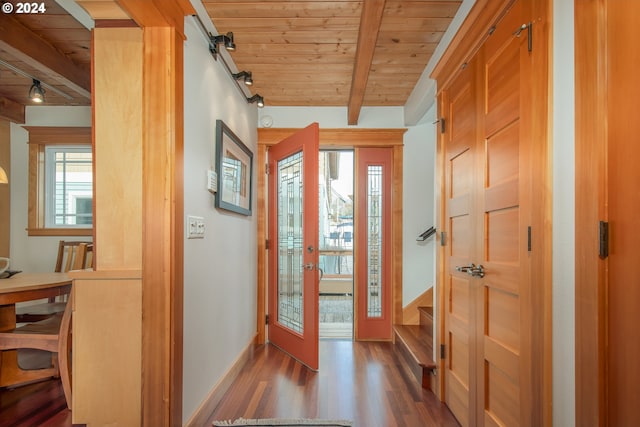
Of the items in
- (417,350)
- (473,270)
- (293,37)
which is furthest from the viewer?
(417,350)

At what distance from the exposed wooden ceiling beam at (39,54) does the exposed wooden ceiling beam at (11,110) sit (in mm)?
1204

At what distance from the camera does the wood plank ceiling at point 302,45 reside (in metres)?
1.98

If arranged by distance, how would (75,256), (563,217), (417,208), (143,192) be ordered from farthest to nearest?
(417,208) < (75,256) < (143,192) < (563,217)

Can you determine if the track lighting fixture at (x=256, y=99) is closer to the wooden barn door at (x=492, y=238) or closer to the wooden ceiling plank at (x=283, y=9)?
the wooden ceiling plank at (x=283, y=9)

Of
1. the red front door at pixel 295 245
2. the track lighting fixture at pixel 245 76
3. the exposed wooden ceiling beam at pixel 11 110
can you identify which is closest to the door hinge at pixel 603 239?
the red front door at pixel 295 245

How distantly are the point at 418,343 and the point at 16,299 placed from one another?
2883 millimetres

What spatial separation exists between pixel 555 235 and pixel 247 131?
99.8 inches

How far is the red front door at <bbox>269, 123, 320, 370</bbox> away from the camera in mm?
2811

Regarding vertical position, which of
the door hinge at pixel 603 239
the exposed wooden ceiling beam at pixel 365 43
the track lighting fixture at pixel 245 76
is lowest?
the door hinge at pixel 603 239

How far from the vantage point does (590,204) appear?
1.01m

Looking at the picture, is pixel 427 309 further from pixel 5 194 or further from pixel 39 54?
pixel 5 194

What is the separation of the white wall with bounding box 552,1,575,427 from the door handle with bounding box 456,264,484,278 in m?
0.51

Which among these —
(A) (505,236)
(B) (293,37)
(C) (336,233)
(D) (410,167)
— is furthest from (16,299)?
(C) (336,233)

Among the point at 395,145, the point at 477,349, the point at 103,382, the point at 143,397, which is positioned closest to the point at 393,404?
the point at 477,349
